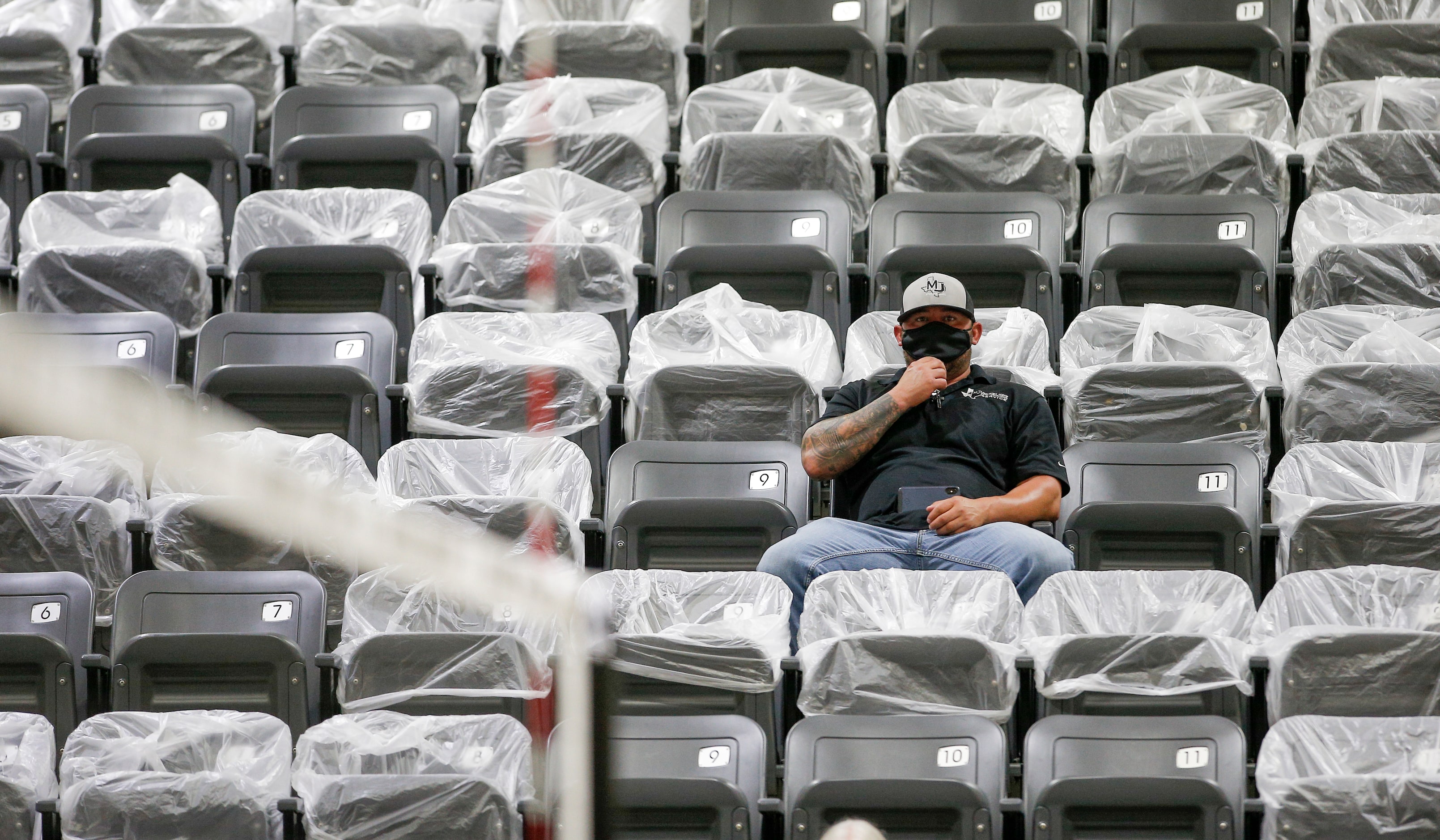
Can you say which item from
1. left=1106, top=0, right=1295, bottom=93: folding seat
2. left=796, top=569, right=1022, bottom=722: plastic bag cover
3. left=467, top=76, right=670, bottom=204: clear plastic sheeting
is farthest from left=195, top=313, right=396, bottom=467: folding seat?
left=1106, top=0, right=1295, bottom=93: folding seat

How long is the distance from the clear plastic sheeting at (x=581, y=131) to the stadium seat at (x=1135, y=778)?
6.80ft

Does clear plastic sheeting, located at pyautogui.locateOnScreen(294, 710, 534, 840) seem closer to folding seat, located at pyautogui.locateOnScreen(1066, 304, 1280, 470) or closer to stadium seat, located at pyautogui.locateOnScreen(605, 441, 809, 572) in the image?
stadium seat, located at pyautogui.locateOnScreen(605, 441, 809, 572)

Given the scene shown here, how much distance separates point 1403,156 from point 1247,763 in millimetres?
1888

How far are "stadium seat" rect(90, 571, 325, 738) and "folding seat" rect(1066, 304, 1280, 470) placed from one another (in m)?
1.51

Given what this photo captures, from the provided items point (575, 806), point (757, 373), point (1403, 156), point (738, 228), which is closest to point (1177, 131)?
point (1403, 156)

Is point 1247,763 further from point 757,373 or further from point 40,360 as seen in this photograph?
point 40,360

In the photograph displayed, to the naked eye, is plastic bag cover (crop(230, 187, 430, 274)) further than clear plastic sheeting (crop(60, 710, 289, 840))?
Yes

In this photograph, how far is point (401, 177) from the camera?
445 centimetres

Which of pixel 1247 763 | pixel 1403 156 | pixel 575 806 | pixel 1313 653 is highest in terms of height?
pixel 575 806

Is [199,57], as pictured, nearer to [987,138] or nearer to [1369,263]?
[987,138]

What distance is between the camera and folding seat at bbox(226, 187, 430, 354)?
13.1 feet

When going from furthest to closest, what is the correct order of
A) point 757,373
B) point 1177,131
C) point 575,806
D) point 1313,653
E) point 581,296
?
point 1177,131
point 581,296
point 757,373
point 1313,653
point 575,806

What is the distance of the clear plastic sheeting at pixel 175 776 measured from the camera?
2.71m

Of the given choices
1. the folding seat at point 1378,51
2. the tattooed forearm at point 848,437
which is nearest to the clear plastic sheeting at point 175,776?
the tattooed forearm at point 848,437
